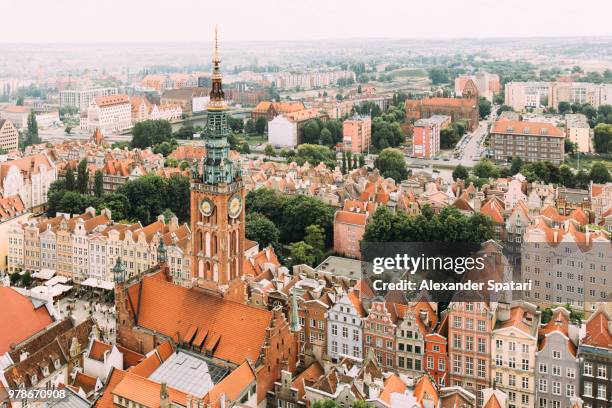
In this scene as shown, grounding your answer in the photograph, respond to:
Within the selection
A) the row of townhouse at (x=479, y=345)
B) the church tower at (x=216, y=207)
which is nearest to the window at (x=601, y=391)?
the row of townhouse at (x=479, y=345)

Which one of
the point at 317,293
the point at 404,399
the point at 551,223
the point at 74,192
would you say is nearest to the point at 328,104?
the point at 74,192

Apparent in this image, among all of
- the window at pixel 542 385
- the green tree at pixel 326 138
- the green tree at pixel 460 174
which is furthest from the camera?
the green tree at pixel 326 138

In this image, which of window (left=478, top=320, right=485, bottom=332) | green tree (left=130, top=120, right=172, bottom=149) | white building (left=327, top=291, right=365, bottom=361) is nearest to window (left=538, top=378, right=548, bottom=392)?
window (left=478, top=320, right=485, bottom=332)

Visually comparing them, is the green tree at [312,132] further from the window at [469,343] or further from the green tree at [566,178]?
the window at [469,343]

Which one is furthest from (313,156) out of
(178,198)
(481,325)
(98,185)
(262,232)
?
(481,325)

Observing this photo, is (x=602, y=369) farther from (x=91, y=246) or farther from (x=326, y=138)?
(x=326, y=138)

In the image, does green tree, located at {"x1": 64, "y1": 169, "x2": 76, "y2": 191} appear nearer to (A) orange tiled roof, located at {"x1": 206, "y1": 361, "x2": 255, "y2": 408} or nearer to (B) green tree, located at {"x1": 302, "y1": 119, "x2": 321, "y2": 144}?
(A) orange tiled roof, located at {"x1": 206, "y1": 361, "x2": 255, "y2": 408}
